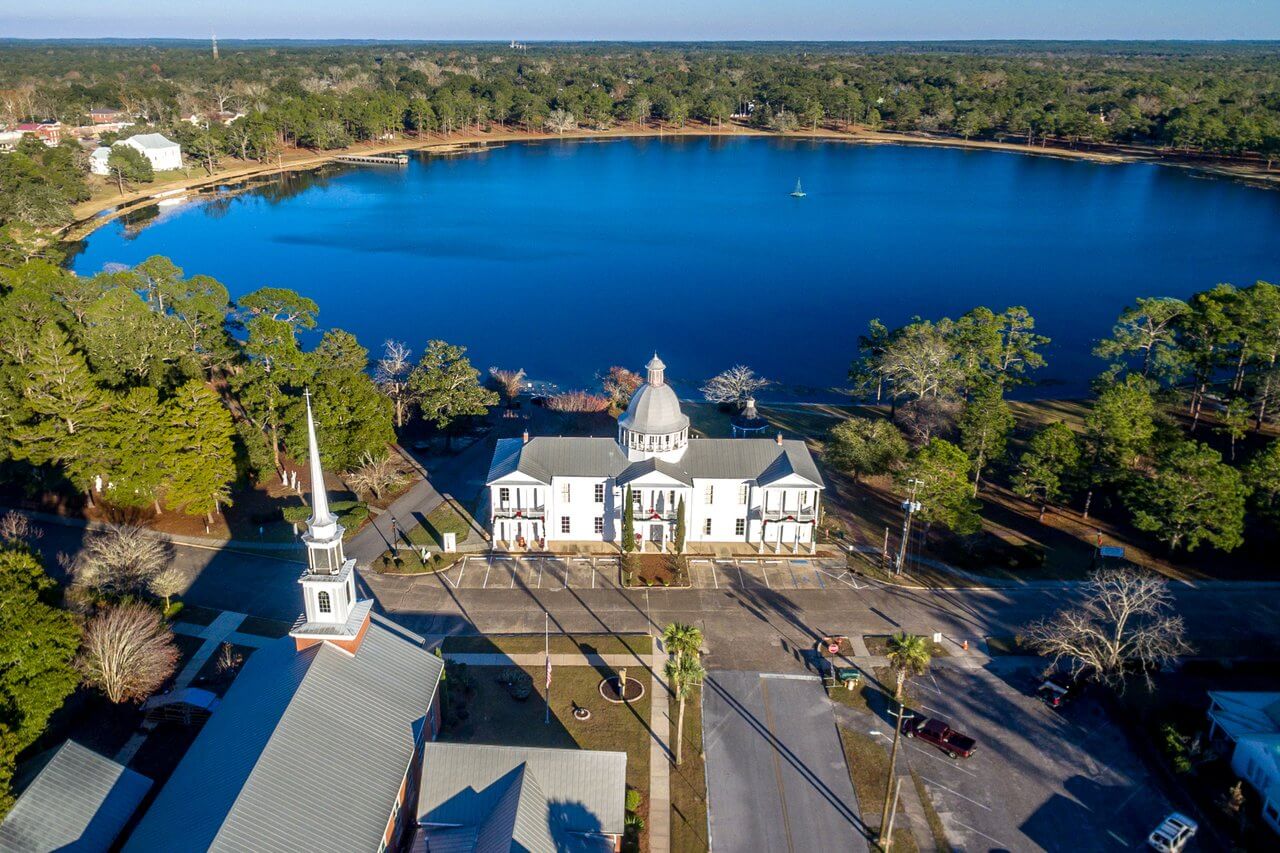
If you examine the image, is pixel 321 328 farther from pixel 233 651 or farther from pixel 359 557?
pixel 233 651

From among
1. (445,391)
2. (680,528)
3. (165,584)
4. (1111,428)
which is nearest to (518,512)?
(680,528)

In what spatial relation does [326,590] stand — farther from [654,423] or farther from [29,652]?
[654,423]

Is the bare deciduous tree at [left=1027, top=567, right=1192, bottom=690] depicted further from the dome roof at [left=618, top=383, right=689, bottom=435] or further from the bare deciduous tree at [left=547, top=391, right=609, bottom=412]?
the bare deciduous tree at [left=547, top=391, right=609, bottom=412]

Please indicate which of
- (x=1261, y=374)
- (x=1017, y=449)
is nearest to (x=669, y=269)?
(x=1017, y=449)

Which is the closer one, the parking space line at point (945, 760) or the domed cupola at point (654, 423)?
the parking space line at point (945, 760)

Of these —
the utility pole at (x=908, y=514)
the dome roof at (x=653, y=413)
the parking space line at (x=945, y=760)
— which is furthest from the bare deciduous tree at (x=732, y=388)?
the parking space line at (x=945, y=760)

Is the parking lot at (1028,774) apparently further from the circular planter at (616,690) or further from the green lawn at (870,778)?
the circular planter at (616,690)
